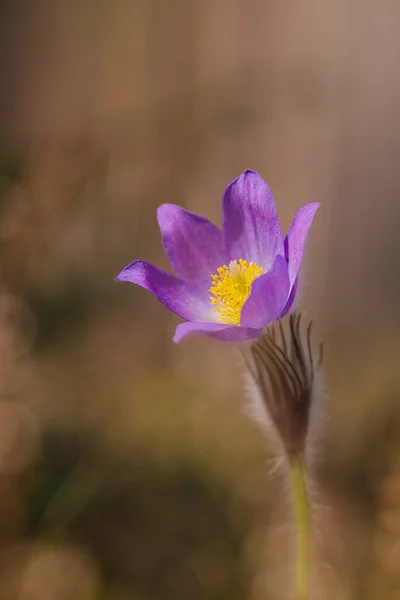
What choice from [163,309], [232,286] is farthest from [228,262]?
[163,309]

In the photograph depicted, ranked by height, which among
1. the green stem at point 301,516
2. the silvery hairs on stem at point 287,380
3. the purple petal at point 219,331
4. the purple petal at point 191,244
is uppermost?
the purple petal at point 191,244

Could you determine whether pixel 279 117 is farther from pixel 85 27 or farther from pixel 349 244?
pixel 85 27

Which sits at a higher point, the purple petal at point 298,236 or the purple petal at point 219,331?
the purple petal at point 298,236

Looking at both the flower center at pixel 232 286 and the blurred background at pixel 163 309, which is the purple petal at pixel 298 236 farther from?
the blurred background at pixel 163 309

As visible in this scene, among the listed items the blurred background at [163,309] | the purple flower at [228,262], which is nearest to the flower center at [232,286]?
the purple flower at [228,262]

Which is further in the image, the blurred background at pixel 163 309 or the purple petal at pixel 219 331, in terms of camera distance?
the blurred background at pixel 163 309

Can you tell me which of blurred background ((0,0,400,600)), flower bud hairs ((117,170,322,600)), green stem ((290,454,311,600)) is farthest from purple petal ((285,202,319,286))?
blurred background ((0,0,400,600))

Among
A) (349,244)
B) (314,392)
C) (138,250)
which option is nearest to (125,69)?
(138,250)

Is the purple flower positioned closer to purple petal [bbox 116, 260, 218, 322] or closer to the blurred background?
purple petal [bbox 116, 260, 218, 322]
